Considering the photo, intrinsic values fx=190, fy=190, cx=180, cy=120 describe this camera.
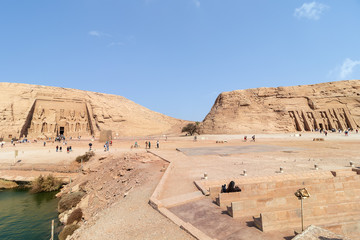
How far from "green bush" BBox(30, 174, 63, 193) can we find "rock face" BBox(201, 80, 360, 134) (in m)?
29.7

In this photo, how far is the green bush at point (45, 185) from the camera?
1379cm

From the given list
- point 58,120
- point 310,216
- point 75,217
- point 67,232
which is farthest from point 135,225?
point 58,120

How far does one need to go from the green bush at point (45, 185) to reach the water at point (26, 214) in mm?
445

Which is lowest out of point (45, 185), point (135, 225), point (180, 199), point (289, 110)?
point (45, 185)

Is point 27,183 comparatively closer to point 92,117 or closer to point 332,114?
point 92,117

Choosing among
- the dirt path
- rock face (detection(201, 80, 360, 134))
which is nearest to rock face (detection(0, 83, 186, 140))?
rock face (detection(201, 80, 360, 134))

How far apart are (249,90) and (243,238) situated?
43841mm

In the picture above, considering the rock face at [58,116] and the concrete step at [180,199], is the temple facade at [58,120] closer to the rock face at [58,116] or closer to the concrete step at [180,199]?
the rock face at [58,116]

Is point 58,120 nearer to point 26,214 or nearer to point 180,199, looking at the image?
point 26,214

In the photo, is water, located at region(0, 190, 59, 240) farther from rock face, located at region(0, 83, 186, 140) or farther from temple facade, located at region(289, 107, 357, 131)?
temple facade, located at region(289, 107, 357, 131)

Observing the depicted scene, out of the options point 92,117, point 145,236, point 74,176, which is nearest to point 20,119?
point 92,117

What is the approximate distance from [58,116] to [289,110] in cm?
4847

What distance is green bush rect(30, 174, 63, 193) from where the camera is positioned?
13.8 meters

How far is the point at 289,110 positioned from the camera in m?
39.3
